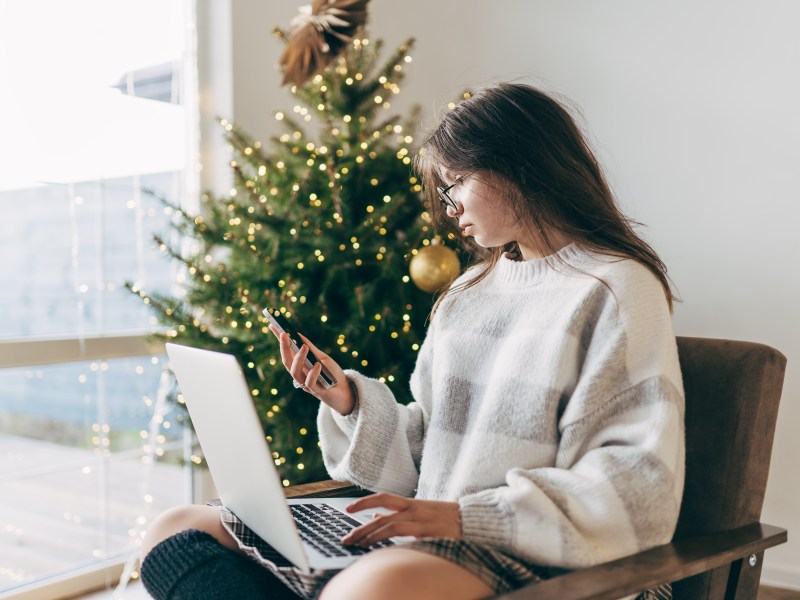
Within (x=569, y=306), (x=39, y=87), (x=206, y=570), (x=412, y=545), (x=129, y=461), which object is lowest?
(x=129, y=461)

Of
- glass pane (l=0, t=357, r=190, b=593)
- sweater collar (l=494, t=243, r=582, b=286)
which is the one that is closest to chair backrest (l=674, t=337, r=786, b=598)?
sweater collar (l=494, t=243, r=582, b=286)

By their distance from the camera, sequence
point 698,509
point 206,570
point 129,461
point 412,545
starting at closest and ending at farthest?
point 412,545, point 206,570, point 698,509, point 129,461

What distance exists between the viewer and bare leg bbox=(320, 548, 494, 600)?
82cm

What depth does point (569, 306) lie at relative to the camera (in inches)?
43.3

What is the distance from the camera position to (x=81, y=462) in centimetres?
220

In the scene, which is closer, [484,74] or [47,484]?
[47,484]

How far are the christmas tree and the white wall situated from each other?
19.6 inches

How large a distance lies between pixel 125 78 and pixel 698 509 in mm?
1988

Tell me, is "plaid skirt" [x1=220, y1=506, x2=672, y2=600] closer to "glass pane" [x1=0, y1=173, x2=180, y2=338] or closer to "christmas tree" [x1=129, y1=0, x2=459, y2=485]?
"christmas tree" [x1=129, y1=0, x2=459, y2=485]

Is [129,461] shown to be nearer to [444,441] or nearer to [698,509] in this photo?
[444,441]

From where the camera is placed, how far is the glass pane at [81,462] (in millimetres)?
2033

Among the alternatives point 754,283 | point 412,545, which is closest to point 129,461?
point 412,545

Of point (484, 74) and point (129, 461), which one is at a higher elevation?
point (484, 74)

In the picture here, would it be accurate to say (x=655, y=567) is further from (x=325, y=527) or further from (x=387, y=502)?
(x=325, y=527)
